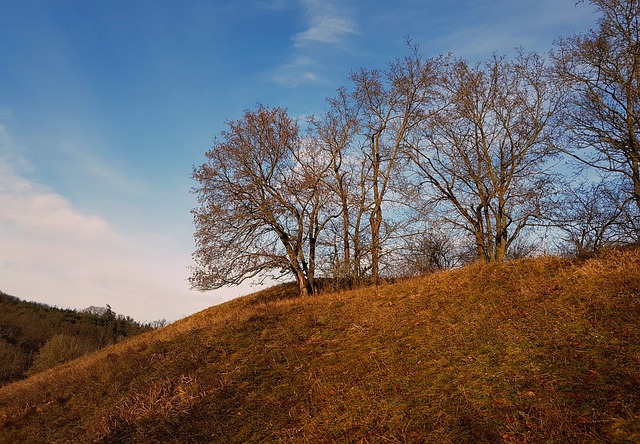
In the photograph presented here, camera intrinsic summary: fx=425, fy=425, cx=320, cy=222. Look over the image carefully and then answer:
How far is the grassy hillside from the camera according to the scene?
5.52 m

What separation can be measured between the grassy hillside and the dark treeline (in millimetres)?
25042

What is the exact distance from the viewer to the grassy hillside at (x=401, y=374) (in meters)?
5.52

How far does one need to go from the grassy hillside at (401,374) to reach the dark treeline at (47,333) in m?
25.0

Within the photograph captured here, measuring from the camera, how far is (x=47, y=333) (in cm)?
5159

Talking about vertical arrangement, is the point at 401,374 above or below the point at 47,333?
below

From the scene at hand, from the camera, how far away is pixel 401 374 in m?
7.44

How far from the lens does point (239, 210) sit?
2228cm

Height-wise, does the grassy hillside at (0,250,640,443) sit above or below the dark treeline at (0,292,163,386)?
below

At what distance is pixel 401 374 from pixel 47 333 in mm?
57094

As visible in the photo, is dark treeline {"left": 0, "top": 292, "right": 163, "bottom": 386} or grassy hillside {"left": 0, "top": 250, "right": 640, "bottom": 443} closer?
grassy hillside {"left": 0, "top": 250, "right": 640, "bottom": 443}

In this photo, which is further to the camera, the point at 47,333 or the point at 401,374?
the point at 47,333

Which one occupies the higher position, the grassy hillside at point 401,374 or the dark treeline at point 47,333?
the dark treeline at point 47,333

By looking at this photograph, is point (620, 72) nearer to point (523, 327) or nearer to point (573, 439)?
point (523, 327)

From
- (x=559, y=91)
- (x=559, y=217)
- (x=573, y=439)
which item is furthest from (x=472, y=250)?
(x=573, y=439)
